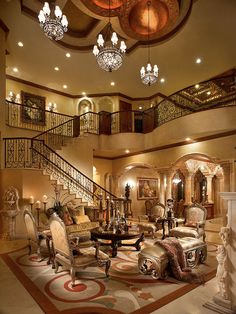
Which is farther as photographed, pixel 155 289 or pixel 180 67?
pixel 180 67

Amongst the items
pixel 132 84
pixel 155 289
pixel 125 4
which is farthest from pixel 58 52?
pixel 155 289

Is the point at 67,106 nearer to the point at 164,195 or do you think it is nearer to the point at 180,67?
the point at 180,67

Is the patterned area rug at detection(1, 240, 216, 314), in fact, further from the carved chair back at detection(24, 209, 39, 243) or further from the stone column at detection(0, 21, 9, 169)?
the stone column at detection(0, 21, 9, 169)

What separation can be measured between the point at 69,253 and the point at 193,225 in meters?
3.93

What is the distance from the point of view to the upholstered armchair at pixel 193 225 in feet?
19.8

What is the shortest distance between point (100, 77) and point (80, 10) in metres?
3.91

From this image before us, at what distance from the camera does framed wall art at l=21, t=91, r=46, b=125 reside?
37.3ft

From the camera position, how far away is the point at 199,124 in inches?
316

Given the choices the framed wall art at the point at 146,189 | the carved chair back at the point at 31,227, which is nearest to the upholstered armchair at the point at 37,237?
the carved chair back at the point at 31,227

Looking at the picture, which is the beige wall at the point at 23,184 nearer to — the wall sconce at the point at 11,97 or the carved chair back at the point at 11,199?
the carved chair back at the point at 11,199

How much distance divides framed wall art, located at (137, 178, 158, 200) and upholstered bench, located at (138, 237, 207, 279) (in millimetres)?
9277

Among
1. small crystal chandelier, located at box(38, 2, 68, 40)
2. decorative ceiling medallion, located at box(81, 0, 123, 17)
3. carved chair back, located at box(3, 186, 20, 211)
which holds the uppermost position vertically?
decorative ceiling medallion, located at box(81, 0, 123, 17)

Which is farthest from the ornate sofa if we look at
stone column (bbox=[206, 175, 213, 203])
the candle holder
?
stone column (bbox=[206, 175, 213, 203])

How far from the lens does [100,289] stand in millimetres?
3691
